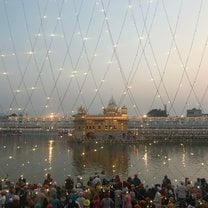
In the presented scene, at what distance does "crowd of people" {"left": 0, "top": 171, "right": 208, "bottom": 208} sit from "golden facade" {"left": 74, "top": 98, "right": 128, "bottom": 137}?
160ft

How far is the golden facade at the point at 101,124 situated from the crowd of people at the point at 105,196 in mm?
48756

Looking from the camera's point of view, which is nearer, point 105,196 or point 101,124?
point 105,196

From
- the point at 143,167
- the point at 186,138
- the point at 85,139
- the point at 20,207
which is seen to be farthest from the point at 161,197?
the point at 186,138

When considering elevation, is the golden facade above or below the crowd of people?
above

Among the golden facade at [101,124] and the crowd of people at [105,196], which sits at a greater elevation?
the golden facade at [101,124]

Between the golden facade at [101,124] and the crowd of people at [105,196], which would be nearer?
the crowd of people at [105,196]

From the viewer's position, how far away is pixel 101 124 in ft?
199

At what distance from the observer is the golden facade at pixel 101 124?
59.8m

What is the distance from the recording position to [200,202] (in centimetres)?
891

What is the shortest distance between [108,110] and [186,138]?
1108cm

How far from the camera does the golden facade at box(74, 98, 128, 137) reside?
59812 millimetres

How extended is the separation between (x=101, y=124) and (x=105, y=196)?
51.6m

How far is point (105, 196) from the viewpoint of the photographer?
9.16 m

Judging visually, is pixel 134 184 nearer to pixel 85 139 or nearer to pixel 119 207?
pixel 119 207
